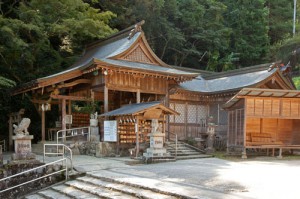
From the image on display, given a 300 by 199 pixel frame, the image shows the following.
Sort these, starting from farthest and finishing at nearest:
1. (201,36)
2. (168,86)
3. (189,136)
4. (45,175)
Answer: (201,36) < (189,136) < (168,86) < (45,175)

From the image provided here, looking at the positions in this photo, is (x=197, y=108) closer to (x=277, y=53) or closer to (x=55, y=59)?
(x=55, y=59)

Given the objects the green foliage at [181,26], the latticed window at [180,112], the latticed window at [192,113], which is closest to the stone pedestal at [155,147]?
the latticed window at [180,112]

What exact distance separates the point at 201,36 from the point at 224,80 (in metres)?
11.7

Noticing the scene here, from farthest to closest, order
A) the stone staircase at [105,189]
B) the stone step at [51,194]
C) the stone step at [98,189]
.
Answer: the stone step at [51,194] → the stone step at [98,189] → the stone staircase at [105,189]

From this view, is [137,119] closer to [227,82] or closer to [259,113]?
[259,113]

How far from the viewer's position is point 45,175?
11109 millimetres

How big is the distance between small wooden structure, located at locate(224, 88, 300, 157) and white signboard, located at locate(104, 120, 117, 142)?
6130 millimetres

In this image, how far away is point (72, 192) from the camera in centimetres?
974

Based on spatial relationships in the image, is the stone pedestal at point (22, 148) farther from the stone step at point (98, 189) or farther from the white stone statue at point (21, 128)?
the stone step at point (98, 189)

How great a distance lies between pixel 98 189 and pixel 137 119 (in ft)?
17.4

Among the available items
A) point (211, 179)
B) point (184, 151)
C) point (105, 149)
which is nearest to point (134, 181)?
point (211, 179)

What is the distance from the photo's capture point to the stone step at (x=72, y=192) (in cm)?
914

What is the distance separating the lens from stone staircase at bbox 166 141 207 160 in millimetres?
15739

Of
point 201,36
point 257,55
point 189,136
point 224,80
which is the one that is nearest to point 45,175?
point 189,136
